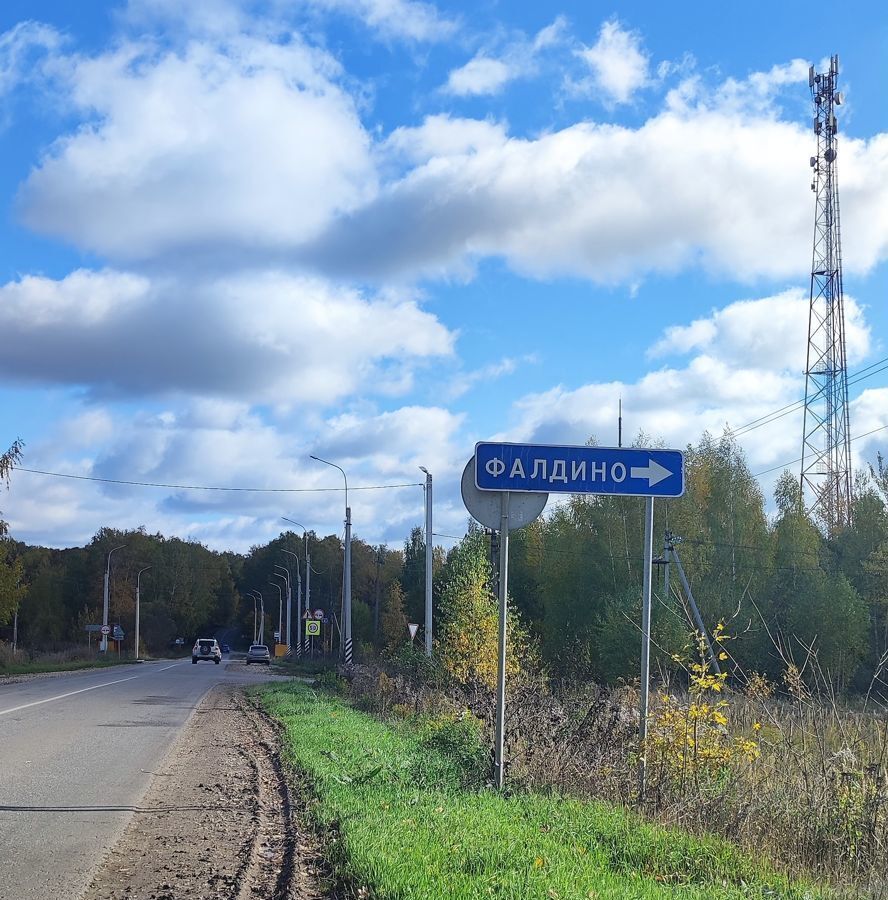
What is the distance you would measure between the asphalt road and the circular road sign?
12.9 ft

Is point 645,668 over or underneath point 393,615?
over

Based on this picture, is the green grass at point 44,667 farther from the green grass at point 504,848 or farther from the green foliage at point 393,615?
the green grass at point 504,848

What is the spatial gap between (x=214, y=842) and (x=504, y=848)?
2610 millimetres

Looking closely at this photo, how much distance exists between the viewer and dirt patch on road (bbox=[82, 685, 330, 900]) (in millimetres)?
6633

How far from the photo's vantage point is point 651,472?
9.24 m

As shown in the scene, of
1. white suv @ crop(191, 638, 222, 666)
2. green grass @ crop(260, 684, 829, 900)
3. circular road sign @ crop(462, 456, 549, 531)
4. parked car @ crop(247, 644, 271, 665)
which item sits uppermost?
circular road sign @ crop(462, 456, 549, 531)

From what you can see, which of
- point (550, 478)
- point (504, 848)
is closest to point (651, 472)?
point (550, 478)

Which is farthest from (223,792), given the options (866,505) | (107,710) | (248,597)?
(248,597)

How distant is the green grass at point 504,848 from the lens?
5930 mm

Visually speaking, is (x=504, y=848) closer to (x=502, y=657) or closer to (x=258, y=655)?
(x=502, y=657)

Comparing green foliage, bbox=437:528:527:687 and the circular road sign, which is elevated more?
the circular road sign

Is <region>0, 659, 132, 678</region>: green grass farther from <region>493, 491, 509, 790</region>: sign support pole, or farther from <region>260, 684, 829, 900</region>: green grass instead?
<region>493, 491, 509, 790</region>: sign support pole

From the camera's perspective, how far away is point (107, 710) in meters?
21.3

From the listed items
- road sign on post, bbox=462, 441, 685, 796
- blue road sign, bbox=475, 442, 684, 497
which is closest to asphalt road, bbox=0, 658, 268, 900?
road sign on post, bbox=462, 441, 685, 796
